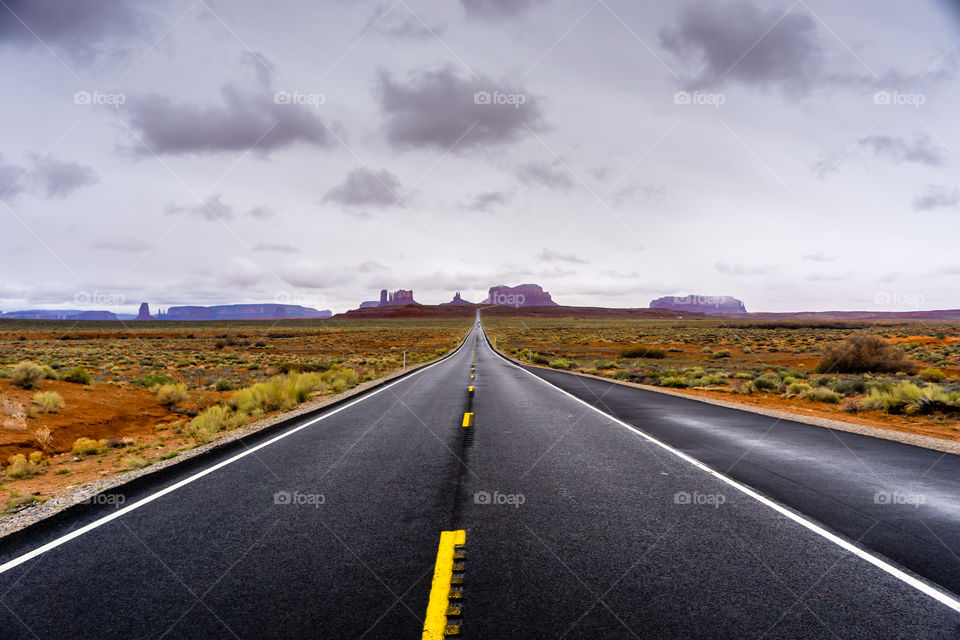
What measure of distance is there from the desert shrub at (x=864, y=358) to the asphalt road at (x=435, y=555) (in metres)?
26.3

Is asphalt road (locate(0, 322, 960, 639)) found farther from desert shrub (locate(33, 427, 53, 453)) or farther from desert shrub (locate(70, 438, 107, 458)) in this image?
desert shrub (locate(33, 427, 53, 453))

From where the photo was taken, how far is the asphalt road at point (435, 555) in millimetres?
3121

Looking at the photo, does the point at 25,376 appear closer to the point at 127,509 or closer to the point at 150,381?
the point at 150,381

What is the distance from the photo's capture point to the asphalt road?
3.12m

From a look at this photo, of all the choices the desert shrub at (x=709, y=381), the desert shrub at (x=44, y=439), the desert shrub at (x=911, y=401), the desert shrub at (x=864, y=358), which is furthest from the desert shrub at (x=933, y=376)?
the desert shrub at (x=44, y=439)

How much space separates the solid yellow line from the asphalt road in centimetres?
8

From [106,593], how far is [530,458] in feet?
17.8

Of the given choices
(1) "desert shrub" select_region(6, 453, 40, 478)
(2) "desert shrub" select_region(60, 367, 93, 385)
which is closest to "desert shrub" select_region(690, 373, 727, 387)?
(1) "desert shrub" select_region(6, 453, 40, 478)

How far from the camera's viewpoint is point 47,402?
13.0 metres

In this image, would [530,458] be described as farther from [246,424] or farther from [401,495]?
[246,424]

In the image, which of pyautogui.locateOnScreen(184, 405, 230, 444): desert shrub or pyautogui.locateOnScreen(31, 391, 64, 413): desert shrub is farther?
pyautogui.locateOnScreen(31, 391, 64, 413): desert shrub

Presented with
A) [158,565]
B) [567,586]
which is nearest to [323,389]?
[158,565]

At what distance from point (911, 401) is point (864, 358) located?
52.7 ft

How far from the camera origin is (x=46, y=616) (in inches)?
127
